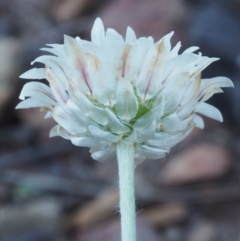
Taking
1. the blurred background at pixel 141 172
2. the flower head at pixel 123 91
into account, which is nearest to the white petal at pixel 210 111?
the flower head at pixel 123 91

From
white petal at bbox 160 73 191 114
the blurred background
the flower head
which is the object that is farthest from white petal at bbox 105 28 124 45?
the blurred background

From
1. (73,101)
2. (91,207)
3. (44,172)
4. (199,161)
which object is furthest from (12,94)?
(73,101)

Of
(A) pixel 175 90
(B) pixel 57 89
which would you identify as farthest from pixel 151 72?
(B) pixel 57 89

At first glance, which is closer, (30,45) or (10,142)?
(10,142)

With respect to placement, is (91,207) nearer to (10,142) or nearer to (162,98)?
(10,142)

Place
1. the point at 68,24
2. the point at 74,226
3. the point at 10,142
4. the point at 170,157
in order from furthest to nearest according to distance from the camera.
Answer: the point at 68,24 → the point at 10,142 → the point at 170,157 → the point at 74,226

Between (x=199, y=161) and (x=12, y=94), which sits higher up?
(x=12, y=94)
